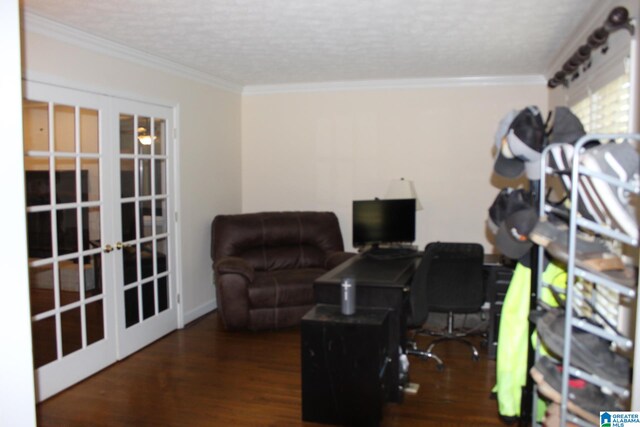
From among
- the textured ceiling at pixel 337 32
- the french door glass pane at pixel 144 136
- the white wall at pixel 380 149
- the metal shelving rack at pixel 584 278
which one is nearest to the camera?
the metal shelving rack at pixel 584 278

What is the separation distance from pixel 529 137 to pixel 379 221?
2.71 metres

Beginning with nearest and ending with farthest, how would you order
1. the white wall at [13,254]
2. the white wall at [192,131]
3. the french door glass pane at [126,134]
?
the white wall at [13,254]
the white wall at [192,131]
the french door glass pane at [126,134]

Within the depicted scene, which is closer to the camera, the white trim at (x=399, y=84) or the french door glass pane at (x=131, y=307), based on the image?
the french door glass pane at (x=131, y=307)

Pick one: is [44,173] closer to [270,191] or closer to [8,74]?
[8,74]

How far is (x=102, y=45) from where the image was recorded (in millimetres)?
3916

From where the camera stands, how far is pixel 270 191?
6199mm

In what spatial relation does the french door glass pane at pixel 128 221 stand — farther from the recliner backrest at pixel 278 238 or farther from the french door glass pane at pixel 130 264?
the recliner backrest at pixel 278 238

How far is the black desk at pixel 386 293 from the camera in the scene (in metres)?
3.23

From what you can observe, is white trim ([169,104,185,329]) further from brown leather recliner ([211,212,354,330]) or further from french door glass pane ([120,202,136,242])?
french door glass pane ([120,202,136,242])

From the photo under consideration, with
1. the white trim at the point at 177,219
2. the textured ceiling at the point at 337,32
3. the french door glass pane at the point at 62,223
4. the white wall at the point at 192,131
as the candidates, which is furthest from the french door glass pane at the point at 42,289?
the textured ceiling at the point at 337,32

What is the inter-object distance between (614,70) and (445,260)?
176cm

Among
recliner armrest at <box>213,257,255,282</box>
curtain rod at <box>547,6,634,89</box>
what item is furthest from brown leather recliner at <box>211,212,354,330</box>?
curtain rod at <box>547,6,634,89</box>

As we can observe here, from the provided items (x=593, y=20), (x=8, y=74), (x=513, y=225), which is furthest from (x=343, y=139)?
(x=8, y=74)
